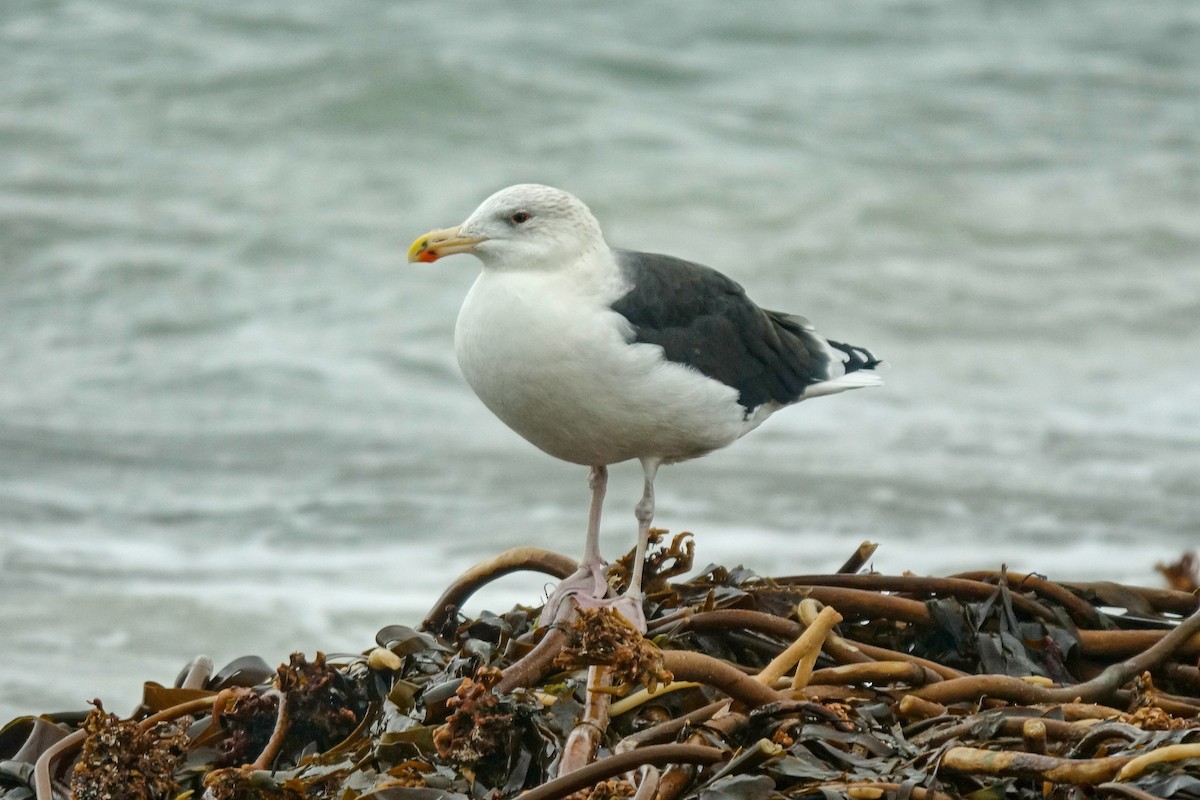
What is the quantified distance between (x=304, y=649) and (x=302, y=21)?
470 inches

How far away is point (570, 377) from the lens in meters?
3.37

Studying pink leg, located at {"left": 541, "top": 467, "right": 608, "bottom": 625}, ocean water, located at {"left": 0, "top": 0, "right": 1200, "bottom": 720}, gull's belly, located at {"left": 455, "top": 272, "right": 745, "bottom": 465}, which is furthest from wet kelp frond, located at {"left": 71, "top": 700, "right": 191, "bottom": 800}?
ocean water, located at {"left": 0, "top": 0, "right": 1200, "bottom": 720}

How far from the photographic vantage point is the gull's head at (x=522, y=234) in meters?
3.65

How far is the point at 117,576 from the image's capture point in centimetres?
672

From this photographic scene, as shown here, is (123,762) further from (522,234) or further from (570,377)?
(522,234)

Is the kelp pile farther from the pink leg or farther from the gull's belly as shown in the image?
the gull's belly

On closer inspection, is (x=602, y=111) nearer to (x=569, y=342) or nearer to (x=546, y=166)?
(x=546, y=166)

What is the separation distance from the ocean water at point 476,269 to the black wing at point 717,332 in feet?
6.39

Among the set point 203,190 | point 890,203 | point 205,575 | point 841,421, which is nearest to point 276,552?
point 205,575

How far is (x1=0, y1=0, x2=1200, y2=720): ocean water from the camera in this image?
7.02 meters

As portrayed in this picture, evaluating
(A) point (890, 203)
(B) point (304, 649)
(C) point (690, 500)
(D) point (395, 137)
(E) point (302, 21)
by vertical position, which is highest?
(E) point (302, 21)

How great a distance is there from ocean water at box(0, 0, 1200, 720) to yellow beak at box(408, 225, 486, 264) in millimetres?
2124

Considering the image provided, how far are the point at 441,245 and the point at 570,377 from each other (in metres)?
0.57

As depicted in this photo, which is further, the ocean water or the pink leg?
the ocean water
